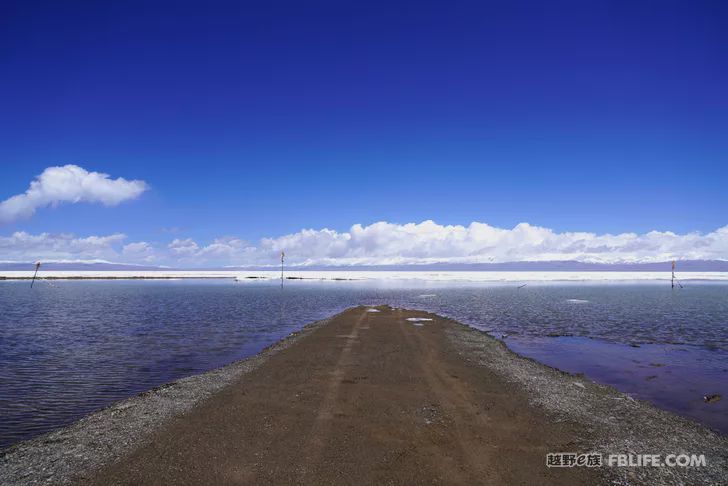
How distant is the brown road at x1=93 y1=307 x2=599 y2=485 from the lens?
8516 millimetres

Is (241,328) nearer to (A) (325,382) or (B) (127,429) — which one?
(A) (325,382)

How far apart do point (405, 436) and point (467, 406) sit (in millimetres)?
3255

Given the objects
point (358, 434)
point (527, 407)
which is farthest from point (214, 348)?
point (527, 407)

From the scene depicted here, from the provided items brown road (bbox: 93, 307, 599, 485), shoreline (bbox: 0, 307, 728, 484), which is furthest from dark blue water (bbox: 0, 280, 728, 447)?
brown road (bbox: 93, 307, 599, 485)

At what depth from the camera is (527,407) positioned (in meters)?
13.0

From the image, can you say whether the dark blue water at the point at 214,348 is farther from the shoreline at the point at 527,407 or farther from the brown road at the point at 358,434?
the brown road at the point at 358,434

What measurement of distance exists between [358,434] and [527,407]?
566cm

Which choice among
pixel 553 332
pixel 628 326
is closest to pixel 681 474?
pixel 553 332

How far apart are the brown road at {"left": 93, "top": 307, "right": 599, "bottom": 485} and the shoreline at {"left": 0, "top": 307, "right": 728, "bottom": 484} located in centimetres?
47

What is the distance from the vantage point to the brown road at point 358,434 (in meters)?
8.52

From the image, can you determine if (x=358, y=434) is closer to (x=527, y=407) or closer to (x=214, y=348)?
(x=527, y=407)

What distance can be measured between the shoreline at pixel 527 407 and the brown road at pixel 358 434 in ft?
1.53

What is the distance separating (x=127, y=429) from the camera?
1091cm

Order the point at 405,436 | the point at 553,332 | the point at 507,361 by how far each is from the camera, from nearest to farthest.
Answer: the point at 405,436 < the point at 507,361 < the point at 553,332
